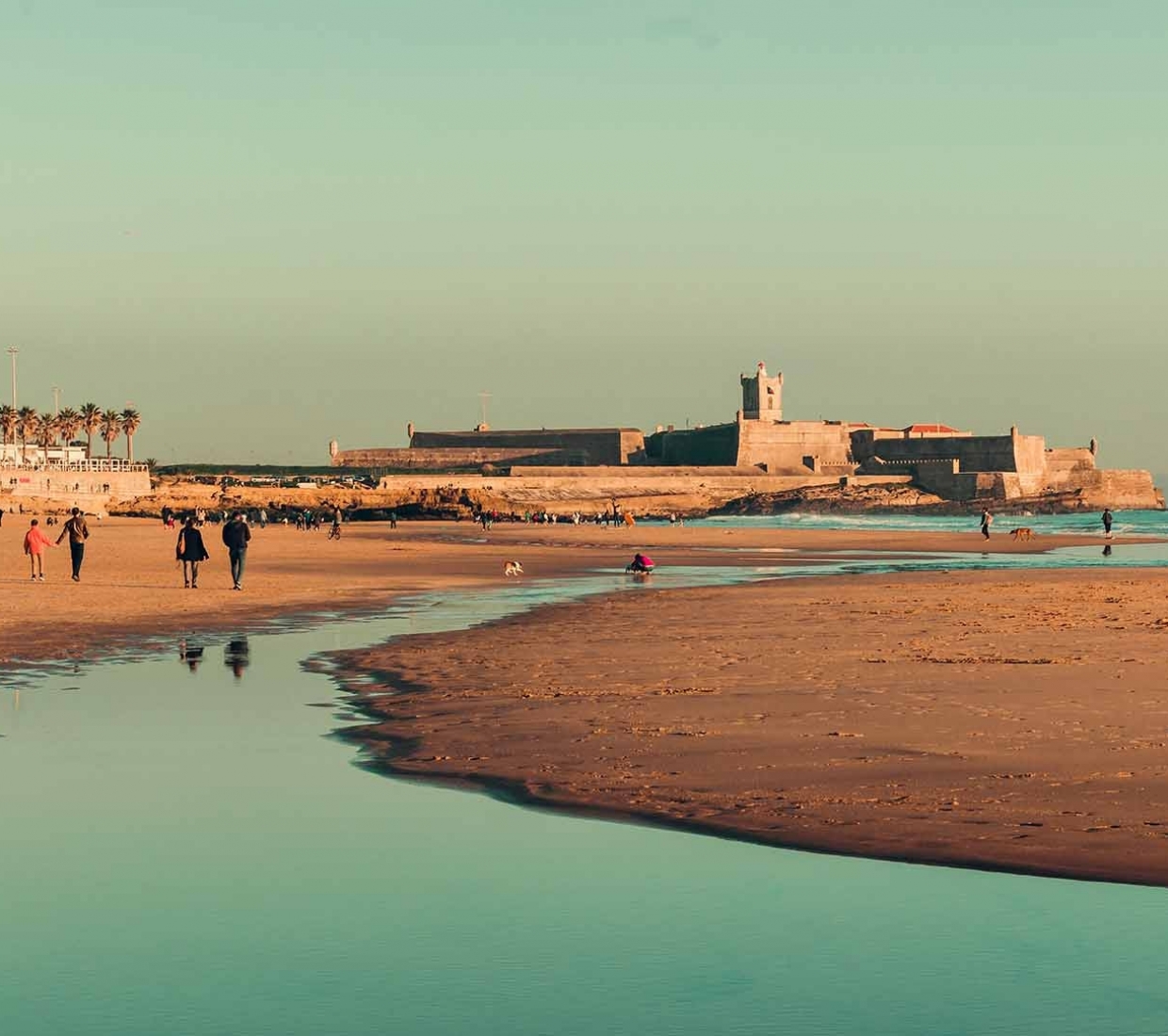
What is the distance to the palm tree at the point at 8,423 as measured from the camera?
142975 mm

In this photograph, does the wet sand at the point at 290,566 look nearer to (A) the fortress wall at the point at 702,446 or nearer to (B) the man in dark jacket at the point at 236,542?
(B) the man in dark jacket at the point at 236,542

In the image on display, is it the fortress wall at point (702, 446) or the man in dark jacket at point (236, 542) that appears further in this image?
the fortress wall at point (702, 446)

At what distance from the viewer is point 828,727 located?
45.8 feet

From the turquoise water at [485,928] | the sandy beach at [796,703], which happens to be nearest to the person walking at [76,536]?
the sandy beach at [796,703]

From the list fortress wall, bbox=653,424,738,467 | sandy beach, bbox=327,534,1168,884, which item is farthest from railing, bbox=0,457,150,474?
sandy beach, bbox=327,534,1168,884

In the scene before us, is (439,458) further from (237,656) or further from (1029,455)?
(237,656)

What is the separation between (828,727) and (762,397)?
163364 millimetres

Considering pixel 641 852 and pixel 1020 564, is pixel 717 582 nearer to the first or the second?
pixel 1020 564

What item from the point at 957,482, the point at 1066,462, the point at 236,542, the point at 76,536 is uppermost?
the point at 1066,462

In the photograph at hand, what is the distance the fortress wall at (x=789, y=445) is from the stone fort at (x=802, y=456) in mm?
95

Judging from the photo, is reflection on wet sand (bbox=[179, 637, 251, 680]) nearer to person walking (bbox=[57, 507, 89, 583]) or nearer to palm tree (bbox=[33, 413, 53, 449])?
person walking (bbox=[57, 507, 89, 583])

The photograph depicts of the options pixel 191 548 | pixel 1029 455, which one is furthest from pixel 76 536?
pixel 1029 455

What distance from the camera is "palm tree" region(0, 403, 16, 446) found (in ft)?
469

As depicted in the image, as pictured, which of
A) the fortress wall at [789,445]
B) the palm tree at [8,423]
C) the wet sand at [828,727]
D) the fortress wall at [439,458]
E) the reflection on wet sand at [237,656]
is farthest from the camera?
Answer: the fortress wall at [439,458]
